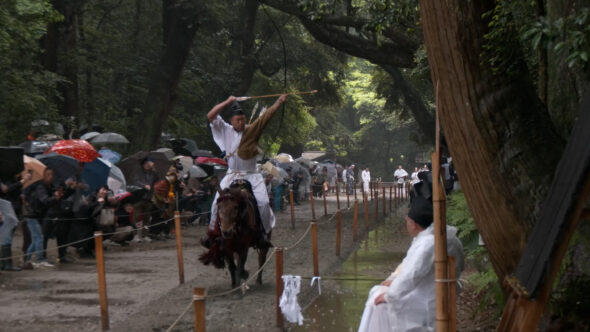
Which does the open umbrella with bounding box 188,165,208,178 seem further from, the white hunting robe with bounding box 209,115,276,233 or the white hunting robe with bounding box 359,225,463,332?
the white hunting robe with bounding box 359,225,463,332

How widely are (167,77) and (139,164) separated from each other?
23.2 ft

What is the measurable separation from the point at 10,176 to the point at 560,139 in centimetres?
1106

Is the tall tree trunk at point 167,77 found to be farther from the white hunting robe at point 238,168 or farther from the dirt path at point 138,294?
the white hunting robe at point 238,168

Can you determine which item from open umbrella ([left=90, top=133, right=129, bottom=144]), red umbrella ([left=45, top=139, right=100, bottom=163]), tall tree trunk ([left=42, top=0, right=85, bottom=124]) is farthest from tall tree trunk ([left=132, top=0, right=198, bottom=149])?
red umbrella ([left=45, top=139, right=100, bottom=163])

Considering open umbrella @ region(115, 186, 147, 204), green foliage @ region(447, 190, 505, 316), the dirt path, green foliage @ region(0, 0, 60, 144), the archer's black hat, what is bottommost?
the dirt path

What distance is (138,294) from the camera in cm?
1135

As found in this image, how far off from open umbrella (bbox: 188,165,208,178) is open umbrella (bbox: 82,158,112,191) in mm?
4993

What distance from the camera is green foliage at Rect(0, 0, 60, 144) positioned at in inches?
749

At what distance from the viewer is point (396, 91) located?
32062mm

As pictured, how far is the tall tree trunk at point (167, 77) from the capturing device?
26.4 meters

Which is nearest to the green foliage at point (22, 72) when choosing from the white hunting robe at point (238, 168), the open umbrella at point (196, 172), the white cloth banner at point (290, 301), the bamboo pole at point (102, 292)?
the open umbrella at point (196, 172)

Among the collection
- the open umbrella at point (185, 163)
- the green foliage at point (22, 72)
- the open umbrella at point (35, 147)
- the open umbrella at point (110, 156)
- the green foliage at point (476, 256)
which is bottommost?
the green foliage at point (476, 256)

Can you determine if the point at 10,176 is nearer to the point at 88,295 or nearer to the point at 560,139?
the point at 88,295

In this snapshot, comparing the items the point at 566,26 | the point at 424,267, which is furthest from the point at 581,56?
the point at 424,267
